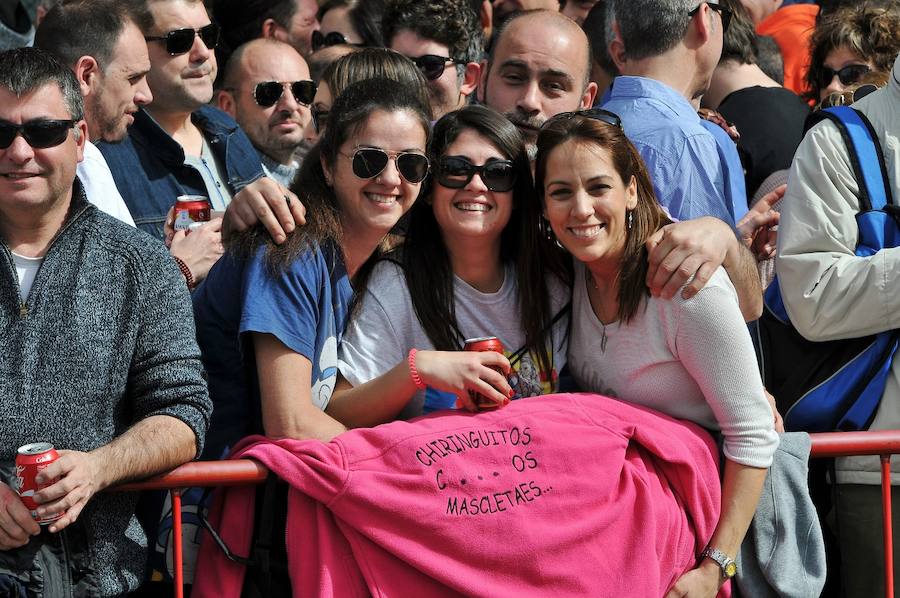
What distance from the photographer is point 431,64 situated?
6.06 metres

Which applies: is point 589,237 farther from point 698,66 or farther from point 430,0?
point 430,0

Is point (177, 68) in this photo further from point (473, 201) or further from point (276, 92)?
point (473, 201)

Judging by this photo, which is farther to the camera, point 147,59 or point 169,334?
point 147,59

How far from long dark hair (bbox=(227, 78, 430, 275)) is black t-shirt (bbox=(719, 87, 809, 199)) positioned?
2.14 meters

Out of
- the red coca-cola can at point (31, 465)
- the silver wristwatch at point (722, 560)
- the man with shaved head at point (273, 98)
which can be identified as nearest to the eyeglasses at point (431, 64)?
the man with shaved head at point (273, 98)

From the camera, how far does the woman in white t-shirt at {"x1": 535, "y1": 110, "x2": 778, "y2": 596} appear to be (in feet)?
11.9

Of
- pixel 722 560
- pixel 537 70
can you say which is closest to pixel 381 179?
pixel 722 560

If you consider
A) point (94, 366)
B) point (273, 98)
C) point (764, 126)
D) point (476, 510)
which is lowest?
point (476, 510)

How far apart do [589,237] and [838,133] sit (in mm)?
1017

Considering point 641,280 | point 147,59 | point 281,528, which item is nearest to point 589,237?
point 641,280

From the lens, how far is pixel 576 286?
4.08 meters

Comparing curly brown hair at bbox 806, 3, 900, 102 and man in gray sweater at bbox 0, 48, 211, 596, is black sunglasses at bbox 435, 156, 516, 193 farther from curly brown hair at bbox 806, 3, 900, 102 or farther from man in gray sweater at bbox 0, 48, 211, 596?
curly brown hair at bbox 806, 3, 900, 102

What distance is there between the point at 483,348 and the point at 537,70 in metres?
2.26

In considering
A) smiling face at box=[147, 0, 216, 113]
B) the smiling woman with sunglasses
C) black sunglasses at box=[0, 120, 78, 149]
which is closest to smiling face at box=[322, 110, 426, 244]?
the smiling woman with sunglasses
